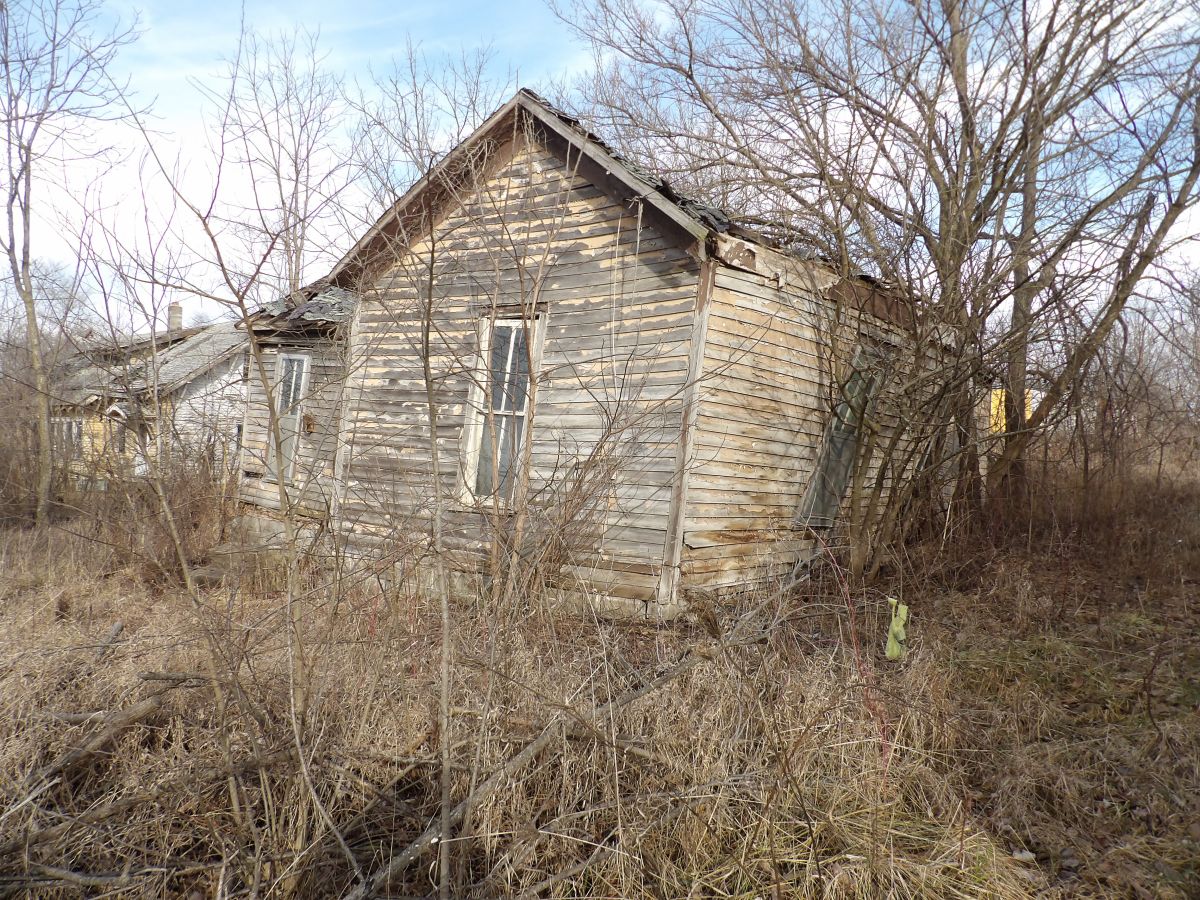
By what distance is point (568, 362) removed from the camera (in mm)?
7301

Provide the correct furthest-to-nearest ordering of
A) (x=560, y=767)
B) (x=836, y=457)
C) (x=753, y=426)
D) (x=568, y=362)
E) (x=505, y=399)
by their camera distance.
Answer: (x=836, y=457)
(x=505, y=399)
(x=753, y=426)
(x=568, y=362)
(x=560, y=767)

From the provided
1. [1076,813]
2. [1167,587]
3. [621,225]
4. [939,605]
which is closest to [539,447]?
[621,225]

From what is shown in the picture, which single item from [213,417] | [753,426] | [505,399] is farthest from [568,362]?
[213,417]

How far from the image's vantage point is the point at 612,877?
3027mm

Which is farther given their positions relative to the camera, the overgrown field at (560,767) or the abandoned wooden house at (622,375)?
the abandoned wooden house at (622,375)

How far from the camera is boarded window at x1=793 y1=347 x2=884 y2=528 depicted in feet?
27.6

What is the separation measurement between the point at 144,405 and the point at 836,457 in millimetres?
10009

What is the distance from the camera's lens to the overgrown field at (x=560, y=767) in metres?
3.06

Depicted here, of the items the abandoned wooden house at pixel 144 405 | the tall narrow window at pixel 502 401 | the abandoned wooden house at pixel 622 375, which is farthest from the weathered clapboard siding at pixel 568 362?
the abandoned wooden house at pixel 144 405

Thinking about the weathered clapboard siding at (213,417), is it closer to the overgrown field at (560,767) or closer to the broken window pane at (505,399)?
the overgrown field at (560,767)

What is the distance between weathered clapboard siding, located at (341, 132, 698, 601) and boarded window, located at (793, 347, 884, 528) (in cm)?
230

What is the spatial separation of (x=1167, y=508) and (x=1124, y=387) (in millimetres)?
1614

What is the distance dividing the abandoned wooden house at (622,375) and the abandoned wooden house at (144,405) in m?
1.42

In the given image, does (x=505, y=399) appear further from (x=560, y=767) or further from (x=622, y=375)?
(x=560, y=767)
